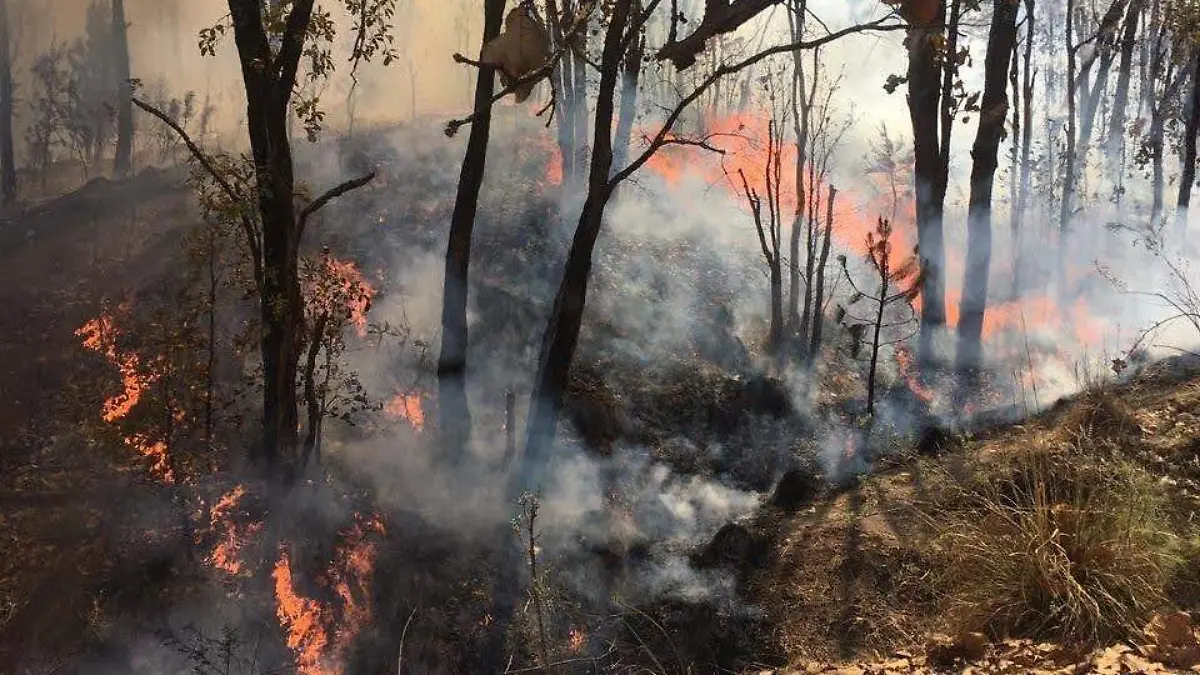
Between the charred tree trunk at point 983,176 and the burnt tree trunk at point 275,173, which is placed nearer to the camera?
the burnt tree trunk at point 275,173

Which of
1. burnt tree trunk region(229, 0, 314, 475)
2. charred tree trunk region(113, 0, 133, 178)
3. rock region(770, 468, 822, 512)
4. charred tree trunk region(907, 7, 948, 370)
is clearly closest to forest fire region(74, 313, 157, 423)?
burnt tree trunk region(229, 0, 314, 475)

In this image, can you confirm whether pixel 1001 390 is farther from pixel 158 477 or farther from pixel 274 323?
pixel 158 477

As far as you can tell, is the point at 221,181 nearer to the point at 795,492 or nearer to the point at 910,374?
the point at 795,492

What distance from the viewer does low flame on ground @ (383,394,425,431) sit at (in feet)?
36.6

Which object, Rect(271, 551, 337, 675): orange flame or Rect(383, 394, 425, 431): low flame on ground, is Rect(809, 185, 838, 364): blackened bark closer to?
Rect(383, 394, 425, 431): low flame on ground

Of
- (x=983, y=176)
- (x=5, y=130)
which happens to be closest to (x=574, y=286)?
(x=983, y=176)

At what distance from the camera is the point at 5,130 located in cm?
2394

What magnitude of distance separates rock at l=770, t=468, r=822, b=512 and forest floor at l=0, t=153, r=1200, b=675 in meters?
0.10

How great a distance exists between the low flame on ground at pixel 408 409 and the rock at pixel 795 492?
489 cm

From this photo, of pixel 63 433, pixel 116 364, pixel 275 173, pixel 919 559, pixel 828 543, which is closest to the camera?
pixel 919 559

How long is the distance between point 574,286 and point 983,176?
963 centimetres

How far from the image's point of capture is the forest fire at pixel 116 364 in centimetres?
1068

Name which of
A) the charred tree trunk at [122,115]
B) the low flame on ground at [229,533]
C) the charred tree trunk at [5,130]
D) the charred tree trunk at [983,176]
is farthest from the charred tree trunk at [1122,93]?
the charred tree trunk at [5,130]

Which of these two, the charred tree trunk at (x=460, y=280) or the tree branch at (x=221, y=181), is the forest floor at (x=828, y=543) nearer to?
the charred tree trunk at (x=460, y=280)
